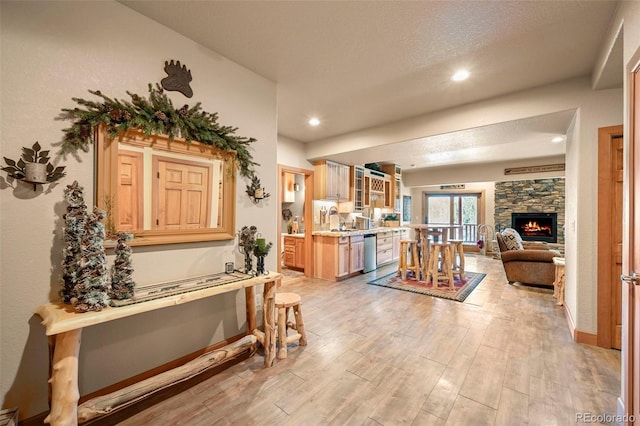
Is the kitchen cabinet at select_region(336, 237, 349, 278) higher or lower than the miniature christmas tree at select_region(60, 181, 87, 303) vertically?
lower

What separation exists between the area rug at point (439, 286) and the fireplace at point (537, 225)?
12.3 ft

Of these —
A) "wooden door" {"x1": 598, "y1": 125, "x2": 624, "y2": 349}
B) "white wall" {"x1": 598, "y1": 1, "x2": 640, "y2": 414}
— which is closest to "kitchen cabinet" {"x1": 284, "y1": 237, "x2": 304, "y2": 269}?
"wooden door" {"x1": 598, "y1": 125, "x2": 624, "y2": 349}

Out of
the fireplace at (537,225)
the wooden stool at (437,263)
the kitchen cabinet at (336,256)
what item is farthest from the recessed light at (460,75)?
the fireplace at (537,225)

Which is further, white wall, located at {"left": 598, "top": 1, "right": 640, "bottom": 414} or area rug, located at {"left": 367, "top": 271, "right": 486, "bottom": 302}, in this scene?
area rug, located at {"left": 367, "top": 271, "right": 486, "bottom": 302}

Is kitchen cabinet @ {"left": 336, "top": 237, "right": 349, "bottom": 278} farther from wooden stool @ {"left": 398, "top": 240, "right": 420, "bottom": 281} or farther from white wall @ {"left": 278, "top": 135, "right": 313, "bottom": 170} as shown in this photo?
white wall @ {"left": 278, "top": 135, "right": 313, "bottom": 170}

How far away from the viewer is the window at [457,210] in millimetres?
8914

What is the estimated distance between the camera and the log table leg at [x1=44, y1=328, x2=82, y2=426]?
131 cm

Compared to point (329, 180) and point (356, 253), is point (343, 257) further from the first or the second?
point (329, 180)

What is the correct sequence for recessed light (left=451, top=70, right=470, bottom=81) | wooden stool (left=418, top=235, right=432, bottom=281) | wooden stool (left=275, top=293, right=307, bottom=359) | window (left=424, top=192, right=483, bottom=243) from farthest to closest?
window (left=424, top=192, right=483, bottom=243) < wooden stool (left=418, top=235, right=432, bottom=281) < recessed light (left=451, top=70, right=470, bottom=81) < wooden stool (left=275, top=293, right=307, bottom=359)

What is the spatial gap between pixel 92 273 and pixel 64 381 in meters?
0.54

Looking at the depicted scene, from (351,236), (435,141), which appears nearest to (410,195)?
(351,236)

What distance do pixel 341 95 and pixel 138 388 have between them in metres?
3.25

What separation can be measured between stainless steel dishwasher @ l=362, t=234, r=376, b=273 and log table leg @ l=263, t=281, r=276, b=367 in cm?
355

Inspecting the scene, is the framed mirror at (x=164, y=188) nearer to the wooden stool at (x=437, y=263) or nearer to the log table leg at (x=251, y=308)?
the log table leg at (x=251, y=308)
